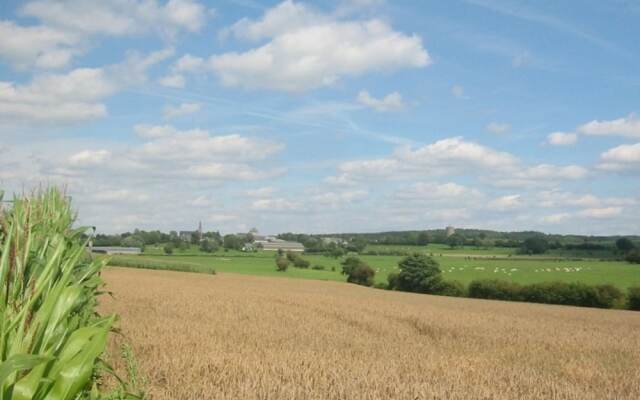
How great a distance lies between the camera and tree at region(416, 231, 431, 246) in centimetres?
13216

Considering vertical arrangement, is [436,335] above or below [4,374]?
below

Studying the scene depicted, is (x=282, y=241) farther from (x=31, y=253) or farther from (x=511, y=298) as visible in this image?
(x=31, y=253)

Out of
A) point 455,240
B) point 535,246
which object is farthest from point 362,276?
point 455,240

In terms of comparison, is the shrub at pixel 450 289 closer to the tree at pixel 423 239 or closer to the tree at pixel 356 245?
the tree at pixel 356 245

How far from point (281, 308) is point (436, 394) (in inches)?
586

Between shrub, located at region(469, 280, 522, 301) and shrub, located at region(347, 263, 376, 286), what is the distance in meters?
17.2

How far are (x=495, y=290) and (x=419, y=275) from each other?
1110 cm

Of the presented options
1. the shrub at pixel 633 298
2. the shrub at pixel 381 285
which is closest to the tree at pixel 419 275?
the shrub at pixel 381 285

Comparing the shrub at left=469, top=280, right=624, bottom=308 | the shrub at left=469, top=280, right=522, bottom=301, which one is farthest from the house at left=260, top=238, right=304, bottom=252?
the shrub at left=469, top=280, right=624, bottom=308

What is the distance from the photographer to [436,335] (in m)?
18.0

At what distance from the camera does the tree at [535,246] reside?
390 ft

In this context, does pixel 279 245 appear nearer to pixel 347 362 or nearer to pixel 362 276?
pixel 362 276

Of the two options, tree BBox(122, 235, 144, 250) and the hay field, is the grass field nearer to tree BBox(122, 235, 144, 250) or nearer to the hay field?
tree BBox(122, 235, 144, 250)

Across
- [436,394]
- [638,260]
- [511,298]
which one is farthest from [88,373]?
[638,260]
